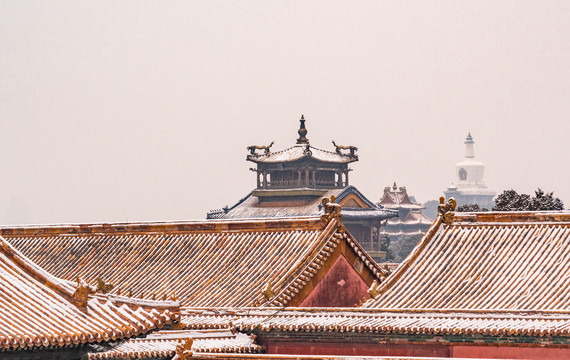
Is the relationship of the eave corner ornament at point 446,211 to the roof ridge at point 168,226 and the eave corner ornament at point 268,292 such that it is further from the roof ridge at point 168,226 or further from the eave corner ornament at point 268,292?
the eave corner ornament at point 268,292

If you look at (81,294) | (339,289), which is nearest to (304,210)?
(339,289)

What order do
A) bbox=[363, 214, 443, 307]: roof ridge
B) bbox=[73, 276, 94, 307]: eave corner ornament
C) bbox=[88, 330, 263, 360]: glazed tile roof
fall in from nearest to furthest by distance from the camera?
1. bbox=[73, 276, 94, 307]: eave corner ornament
2. bbox=[88, 330, 263, 360]: glazed tile roof
3. bbox=[363, 214, 443, 307]: roof ridge

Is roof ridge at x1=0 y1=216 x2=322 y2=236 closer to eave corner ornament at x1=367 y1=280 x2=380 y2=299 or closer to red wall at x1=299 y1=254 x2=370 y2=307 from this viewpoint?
red wall at x1=299 y1=254 x2=370 y2=307

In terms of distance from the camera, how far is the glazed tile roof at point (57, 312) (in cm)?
2206

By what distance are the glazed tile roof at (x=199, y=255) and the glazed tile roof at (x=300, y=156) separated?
156 feet

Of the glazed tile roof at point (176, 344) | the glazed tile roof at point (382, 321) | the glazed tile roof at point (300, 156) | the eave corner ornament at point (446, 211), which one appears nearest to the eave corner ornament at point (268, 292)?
the glazed tile roof at point (382, 321)

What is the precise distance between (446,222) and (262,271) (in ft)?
18.2

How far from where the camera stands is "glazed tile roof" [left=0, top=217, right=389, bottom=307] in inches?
1518

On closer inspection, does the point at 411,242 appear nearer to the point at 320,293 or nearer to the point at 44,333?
the point at 320,293

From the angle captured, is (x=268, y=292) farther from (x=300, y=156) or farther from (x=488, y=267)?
(x=300, y=156)

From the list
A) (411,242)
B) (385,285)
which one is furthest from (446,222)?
(411,242)

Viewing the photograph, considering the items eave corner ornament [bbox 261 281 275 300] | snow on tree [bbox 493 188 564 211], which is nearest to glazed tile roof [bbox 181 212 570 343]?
eave corner ornament [bbox 261 281 275 300]

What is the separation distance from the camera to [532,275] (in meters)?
35.8

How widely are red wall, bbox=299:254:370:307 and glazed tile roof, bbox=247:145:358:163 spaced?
50.1m
